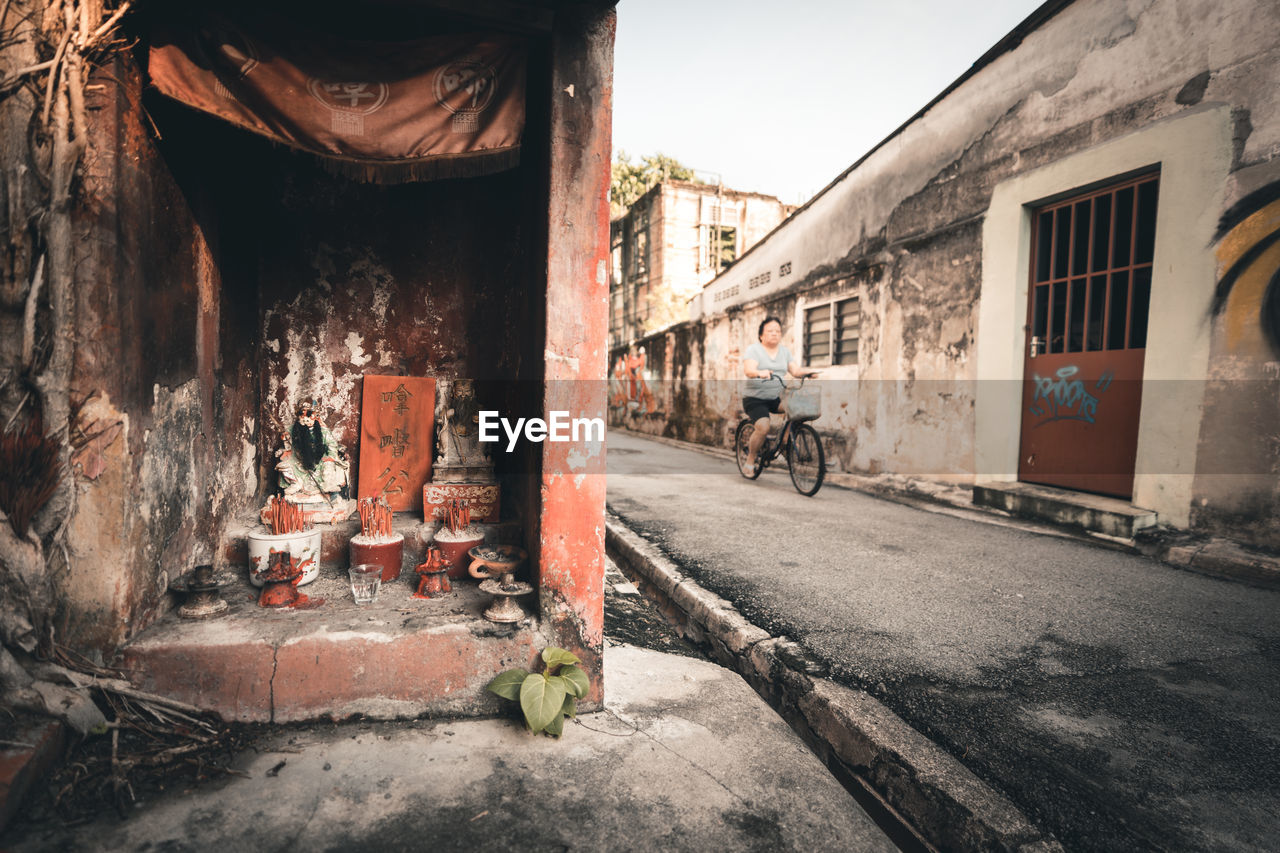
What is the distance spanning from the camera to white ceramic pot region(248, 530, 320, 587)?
263cm

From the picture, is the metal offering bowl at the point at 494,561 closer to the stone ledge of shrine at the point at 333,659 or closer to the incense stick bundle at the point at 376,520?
the stone ledge of shrine at the point at 333,659

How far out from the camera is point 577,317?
2.45 metres

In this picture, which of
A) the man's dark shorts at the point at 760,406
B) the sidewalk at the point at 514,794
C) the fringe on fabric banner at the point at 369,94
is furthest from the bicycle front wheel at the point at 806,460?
the fringe on fabric banner at the point at 369,94

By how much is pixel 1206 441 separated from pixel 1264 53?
277cm

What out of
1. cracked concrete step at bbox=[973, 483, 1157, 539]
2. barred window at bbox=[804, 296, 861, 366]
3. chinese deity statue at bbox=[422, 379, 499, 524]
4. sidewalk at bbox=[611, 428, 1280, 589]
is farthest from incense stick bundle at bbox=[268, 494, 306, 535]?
barred window at bbox=[804, 296, 861, 366]

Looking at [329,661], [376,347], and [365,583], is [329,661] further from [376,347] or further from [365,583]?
[376,347]

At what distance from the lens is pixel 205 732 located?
2.09 m

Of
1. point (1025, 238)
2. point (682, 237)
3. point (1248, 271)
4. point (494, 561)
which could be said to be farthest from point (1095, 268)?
→ point (682, 237)

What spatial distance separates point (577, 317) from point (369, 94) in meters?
Result: 1.24

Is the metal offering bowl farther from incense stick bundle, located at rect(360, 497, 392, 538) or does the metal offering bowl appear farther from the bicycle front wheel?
the bicycle front wheel

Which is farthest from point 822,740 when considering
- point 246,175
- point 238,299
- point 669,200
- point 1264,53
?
point 669,200

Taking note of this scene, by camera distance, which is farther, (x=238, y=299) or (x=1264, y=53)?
(x=1264, y=53)

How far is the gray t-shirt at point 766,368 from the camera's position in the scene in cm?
715

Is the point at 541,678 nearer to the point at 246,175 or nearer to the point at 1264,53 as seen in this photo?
the point at 246,175
